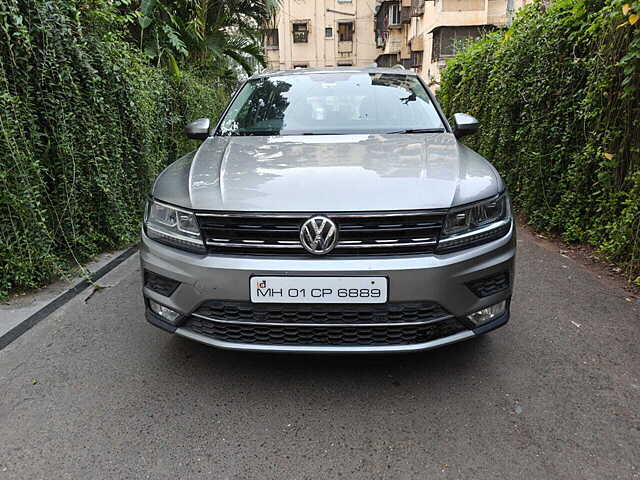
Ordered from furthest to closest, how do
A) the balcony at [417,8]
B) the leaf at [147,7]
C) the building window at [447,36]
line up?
the balcony at [417,8]
the building window at [447,36]
the leaf at [147,7]

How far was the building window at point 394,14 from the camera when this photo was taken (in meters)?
34.5

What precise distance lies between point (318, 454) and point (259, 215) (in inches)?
40.9

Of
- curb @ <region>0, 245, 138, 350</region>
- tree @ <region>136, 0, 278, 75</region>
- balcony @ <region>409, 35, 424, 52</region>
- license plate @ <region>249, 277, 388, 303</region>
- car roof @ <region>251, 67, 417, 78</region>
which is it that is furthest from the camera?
balcony @ <region>409, 35, 424, 52</region>

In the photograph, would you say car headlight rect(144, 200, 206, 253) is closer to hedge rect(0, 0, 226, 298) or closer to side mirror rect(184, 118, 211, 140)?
side mirror rect(184, 118, 211, 140)

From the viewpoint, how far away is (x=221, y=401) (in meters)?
2.46

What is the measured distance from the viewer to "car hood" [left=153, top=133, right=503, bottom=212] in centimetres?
228

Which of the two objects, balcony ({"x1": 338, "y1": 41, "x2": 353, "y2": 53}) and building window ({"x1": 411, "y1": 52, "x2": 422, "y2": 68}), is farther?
balcony ({"x1": 338, "y1": 41, "x2": 353, "y2": 53})

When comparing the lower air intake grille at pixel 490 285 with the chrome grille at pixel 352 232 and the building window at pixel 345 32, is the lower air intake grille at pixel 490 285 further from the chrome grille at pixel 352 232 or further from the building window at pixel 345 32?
the building window at pixel 345 32

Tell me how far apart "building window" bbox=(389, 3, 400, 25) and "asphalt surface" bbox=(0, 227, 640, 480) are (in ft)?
115

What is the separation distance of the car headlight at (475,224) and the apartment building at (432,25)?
18.7 metres

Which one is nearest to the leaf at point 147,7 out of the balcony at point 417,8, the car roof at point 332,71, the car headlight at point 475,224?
the car roof at point 332,71

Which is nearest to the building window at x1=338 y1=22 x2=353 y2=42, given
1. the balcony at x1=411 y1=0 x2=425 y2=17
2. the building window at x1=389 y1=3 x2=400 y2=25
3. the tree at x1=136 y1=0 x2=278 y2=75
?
the building window at x1=389 y1=3 x2=400 y2=25

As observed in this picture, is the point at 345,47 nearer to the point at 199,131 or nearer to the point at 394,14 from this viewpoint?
the point at 394,14

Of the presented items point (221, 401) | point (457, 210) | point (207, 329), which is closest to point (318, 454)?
point (221, 401)
